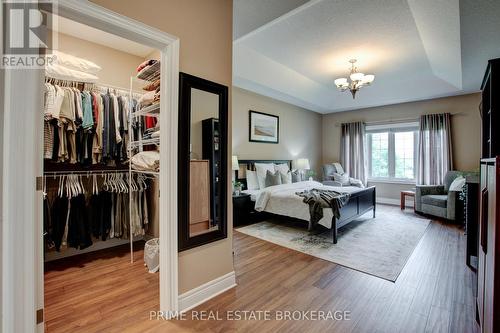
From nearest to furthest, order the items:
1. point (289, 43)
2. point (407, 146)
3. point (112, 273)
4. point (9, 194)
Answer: point (9, 194) < point (112, 273) < point (289, 43) < point (407, 146)

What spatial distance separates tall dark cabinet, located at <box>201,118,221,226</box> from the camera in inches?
79.8

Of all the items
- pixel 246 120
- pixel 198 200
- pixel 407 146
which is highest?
pixel 246 120

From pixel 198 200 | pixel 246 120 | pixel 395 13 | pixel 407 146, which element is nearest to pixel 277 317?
pixel 198 200

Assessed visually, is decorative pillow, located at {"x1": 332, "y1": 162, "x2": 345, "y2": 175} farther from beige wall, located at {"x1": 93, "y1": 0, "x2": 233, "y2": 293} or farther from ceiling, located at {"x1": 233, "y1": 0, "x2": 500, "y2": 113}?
beige wall, located at {"x1": 93, "y1": 0, "x2": 233, "y2": 293}

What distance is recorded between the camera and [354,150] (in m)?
6.56

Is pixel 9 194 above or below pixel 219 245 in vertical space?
above

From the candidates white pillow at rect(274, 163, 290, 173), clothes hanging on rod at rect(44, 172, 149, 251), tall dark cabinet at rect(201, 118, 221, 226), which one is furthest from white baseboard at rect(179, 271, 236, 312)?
white pillow at rect(274, 163, 290, 173)

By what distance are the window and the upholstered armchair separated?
1025mm

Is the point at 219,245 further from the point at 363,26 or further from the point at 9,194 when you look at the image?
the point at 363,26

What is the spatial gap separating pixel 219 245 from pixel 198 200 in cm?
46

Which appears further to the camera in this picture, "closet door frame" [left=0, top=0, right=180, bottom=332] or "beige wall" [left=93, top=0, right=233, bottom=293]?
"beige wall" [left=93, top=0, right=233, bottom=293]

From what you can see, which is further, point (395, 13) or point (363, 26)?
point (363, 26)

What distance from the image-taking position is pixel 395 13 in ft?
9.06

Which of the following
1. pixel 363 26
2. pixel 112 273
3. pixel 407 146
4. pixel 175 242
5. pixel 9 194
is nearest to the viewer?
pixel 9 194
